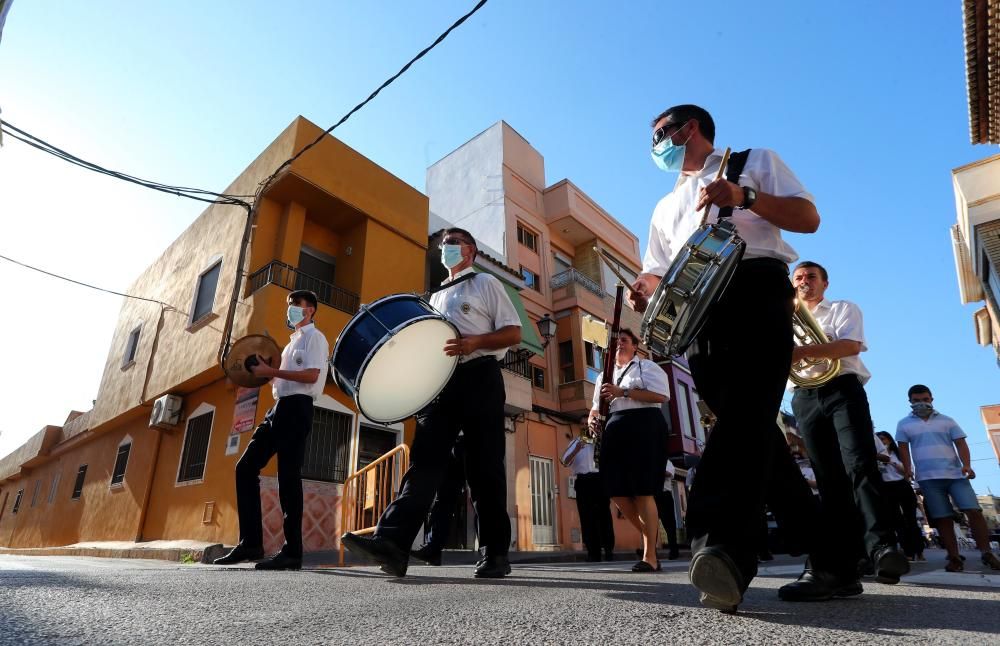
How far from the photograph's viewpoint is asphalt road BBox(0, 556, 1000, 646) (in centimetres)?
121

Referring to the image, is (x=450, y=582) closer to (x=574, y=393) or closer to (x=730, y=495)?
(x=730, y=495)

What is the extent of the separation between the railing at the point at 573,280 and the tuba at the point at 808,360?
15.5 m

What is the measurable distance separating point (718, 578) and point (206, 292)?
43.3 feet

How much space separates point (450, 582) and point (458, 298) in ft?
5.10

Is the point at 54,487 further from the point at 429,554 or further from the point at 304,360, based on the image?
the point at 429,554

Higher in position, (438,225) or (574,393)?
(438,225)

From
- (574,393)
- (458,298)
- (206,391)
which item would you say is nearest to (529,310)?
(574,393)

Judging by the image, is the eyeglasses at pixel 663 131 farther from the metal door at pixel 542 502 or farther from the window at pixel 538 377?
the window at pixel 538 377

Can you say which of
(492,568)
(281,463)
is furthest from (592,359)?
(492,568)

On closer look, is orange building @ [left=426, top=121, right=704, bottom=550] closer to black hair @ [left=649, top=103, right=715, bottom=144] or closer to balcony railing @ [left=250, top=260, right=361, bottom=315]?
balcony railing @ [left=250, top=260, right=361, bottom=315]

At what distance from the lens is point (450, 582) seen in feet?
Result: 8.48

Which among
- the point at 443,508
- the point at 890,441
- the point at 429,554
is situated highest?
the point at 890,441

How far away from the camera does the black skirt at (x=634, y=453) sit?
4430mm

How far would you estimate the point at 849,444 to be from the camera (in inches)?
114
